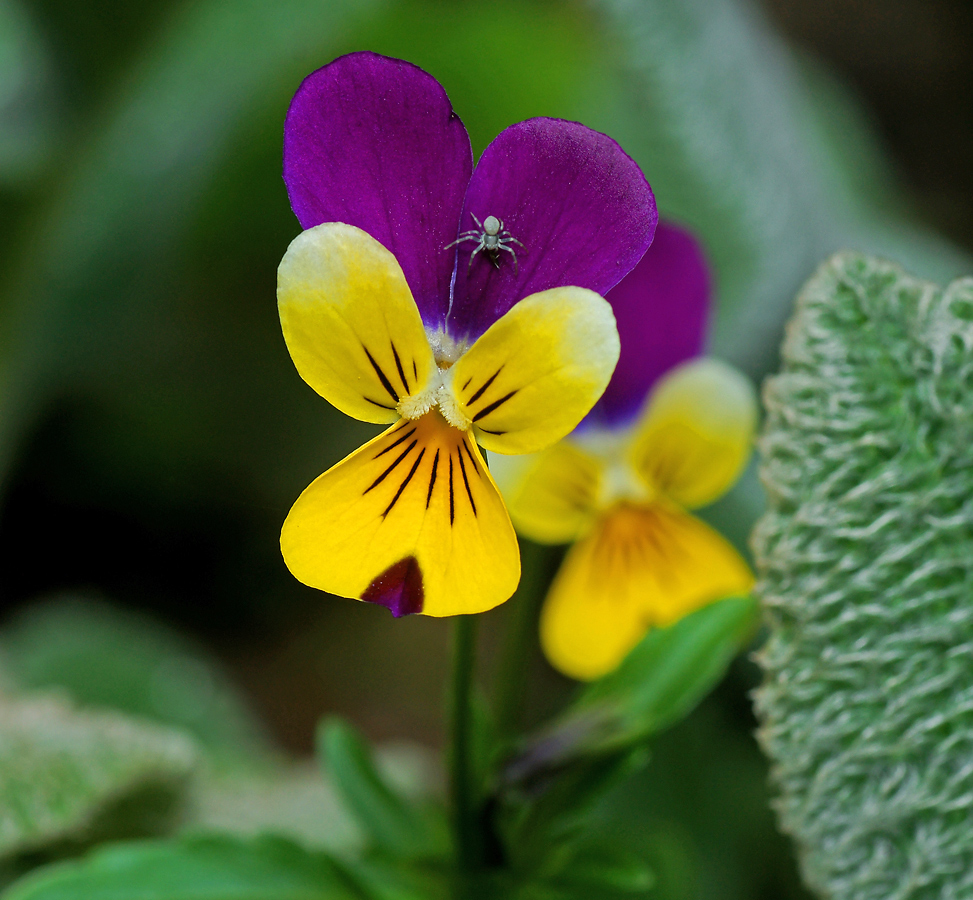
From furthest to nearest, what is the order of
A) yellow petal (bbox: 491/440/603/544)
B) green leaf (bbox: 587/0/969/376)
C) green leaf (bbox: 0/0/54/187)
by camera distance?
green leaf (bbox: 587/0/969/376) < green leaf (bbox: 0/0/54/187) < yellow petal (bbox: 491/440/603/544)

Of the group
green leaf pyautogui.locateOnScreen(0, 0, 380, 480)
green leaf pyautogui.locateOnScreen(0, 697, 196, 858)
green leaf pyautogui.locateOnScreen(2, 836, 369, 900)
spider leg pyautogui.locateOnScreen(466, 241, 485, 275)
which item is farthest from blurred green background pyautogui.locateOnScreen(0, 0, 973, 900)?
spider leg pyautogui.locateOnScreen(466, 241, 485, 275)

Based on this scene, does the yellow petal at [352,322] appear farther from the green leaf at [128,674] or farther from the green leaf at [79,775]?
the green leaf at [128,674]

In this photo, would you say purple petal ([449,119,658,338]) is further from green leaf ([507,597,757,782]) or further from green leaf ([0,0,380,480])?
green leaf ([0,0,380,480])

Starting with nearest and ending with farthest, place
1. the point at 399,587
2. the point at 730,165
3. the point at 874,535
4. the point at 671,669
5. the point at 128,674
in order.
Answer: the point at 399,587, the point at 874,535, the point at 671,669, the point at 128,674, the point at 730,165

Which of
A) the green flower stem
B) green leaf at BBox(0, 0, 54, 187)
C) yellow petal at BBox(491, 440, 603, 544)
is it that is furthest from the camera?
green leaf at BBox(0, 0, 54, 187)

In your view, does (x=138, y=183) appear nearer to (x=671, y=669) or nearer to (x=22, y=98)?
(x=22, y=98)

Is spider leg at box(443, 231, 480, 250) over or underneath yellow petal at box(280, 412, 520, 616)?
over

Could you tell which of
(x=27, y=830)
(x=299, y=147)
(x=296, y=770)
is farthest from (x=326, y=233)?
(x=296, y=770)

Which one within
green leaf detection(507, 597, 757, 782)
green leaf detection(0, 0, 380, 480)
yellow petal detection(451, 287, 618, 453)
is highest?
green leaf detection(0, 0, 380, 480)

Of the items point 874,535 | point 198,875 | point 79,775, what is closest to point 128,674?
point 79,775
